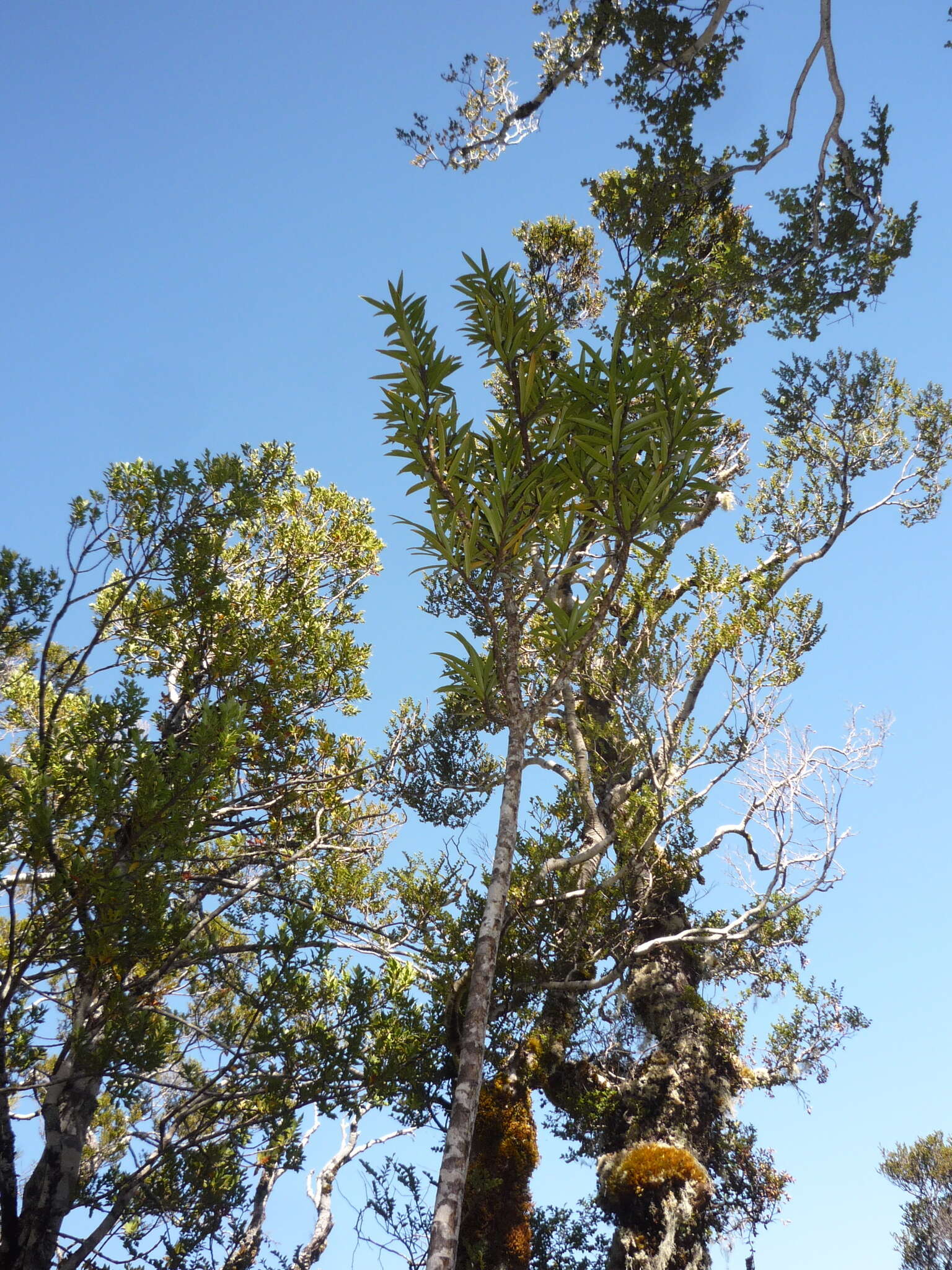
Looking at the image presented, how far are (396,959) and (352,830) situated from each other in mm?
1995

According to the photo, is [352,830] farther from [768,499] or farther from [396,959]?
[768,499]


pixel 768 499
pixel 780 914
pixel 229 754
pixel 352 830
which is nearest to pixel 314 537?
pixel 352 830

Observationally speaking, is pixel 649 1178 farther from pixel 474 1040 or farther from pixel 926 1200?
pixel 926 1200

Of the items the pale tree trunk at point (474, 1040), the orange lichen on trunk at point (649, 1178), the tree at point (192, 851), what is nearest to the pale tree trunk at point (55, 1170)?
the tree at point (192, 851)

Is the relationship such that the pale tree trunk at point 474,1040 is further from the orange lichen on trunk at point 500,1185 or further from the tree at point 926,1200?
the tree at point 926,1200

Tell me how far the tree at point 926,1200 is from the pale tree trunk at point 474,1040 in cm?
1785

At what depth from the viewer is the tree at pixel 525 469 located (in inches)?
205

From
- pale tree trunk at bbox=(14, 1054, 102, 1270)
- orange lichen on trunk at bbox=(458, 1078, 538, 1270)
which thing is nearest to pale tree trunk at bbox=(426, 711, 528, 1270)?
pale tree trunk at bbox=(14, 1054, 102, 1270)

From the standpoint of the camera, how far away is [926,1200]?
56.2 feet

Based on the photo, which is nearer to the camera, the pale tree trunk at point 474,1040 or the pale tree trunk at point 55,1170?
the pale tree trunk at point 474,1040

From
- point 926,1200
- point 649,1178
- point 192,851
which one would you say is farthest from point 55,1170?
point 926,1200

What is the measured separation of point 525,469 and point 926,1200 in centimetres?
1982

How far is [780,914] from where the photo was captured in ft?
30.3

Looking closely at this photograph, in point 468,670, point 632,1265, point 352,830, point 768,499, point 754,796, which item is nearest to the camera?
point 468,670
